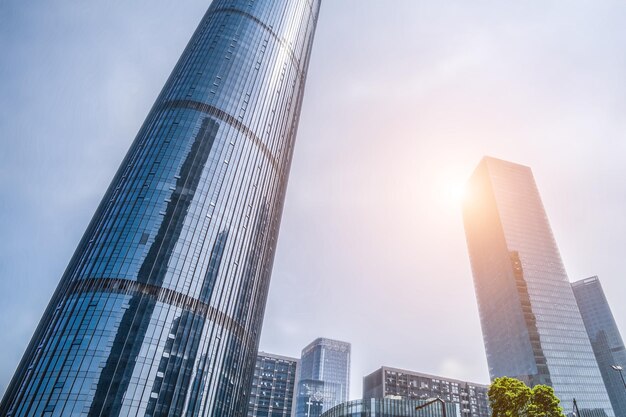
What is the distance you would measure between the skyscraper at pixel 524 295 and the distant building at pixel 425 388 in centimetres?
1541

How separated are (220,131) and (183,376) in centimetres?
5728

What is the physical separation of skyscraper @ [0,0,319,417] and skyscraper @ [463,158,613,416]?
104505mm

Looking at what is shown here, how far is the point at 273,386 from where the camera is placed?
504 feet

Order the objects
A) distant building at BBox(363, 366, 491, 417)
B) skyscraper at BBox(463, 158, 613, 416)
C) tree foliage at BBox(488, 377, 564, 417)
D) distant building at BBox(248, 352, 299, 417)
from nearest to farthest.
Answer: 1. tree foliage at BBox(488, 377, 564, 417)
2. skyscraper at BBox(463, 158, 613, 416)
3. distant building at BBox(363, 366, 491, 417)
4. distant building at BBox(248, 352, 299, 417)

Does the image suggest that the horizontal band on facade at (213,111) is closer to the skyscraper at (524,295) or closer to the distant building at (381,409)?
the distant building at (381,409)

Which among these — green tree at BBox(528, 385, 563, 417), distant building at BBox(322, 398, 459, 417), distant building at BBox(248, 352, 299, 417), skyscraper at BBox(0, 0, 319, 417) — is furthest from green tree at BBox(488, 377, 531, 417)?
distant building at BBox(248, 352, 299, 417)

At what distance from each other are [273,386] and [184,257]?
319ft

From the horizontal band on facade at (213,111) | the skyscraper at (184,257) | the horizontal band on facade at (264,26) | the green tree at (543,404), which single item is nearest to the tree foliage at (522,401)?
the green tree at (543,404)

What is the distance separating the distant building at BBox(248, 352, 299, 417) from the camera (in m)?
148

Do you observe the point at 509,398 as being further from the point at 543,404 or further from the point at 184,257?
the point at 184,257

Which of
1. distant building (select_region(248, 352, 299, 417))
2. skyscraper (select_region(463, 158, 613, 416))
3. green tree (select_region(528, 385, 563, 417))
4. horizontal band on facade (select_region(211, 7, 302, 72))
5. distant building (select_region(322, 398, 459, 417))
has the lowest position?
green tree (select_region(528, 385, 563, 417))

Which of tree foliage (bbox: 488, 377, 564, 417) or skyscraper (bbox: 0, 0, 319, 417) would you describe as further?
skyscraper (bbox: 0, 0, 319, 417)

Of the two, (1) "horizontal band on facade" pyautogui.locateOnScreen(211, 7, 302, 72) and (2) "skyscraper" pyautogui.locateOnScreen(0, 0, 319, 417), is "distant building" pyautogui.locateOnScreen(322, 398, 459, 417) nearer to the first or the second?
(2) "skyscraper" pyautogui.locateOnScreen(0, 0, 319, 417)

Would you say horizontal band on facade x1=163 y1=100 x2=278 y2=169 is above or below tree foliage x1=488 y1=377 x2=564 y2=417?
above
